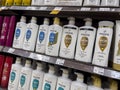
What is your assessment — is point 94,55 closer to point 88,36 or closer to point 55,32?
point 88,36

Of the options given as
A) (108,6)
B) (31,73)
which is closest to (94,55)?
(108,6)

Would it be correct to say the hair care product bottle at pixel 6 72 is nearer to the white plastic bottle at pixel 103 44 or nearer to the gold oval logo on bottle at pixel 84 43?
the gold oval logo on bottle at pixel 84 43

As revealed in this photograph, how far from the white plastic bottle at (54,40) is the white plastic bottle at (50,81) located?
13cm

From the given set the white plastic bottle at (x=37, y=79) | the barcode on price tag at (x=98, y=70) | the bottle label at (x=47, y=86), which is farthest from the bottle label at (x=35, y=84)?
the barcode on price tag at (x=98, y=70)

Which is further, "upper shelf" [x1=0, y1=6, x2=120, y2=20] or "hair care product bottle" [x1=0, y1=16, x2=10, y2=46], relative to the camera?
"hair care product bottle" [x1=0, y1=16, x2=10, y2=46]

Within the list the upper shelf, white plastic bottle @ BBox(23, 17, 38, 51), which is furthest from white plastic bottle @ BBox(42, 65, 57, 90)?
the upper shelf

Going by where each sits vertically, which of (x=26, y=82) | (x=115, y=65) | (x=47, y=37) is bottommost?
(x=26, y=82)

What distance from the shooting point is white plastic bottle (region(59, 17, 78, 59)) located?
165cm

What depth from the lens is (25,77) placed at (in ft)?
6.35

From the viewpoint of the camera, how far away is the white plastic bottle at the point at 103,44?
142 cm

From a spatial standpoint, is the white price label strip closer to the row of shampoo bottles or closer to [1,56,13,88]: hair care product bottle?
the row of shampoo bottles

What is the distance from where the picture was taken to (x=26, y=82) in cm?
193

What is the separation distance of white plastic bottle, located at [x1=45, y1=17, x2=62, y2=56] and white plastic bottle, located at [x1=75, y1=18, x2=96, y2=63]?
20 centimetres

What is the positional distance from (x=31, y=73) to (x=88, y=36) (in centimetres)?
63
